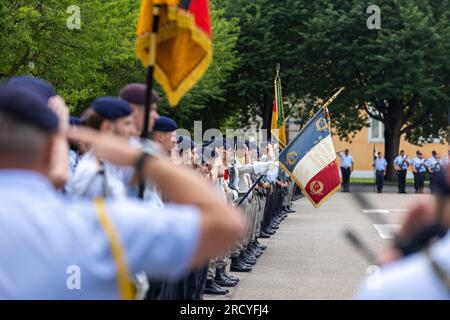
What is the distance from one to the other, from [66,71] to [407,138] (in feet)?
99.0

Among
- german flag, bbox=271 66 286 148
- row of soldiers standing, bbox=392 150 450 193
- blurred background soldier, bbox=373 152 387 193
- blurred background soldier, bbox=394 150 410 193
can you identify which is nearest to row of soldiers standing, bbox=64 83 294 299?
german flag, bbox=271 66 286 148

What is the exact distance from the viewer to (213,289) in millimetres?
11039

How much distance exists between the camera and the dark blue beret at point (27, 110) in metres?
2.32

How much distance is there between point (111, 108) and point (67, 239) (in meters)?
2.88

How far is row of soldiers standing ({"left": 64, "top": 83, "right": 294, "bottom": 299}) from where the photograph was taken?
5074 millimetres

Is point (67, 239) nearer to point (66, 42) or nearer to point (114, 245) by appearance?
point (114, 245)

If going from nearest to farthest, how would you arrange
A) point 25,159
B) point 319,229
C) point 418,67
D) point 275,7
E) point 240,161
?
point 25,159 → point 240,161 → point 319,229 → point 418,67 → point 275,7

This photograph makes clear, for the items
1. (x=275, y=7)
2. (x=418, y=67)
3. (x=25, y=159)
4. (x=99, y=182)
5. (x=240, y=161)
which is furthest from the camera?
(x=275, y=7)

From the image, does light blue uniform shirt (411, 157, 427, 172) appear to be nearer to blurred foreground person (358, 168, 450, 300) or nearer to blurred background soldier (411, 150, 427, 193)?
blurred background soldier (411, 150, 427, 193)

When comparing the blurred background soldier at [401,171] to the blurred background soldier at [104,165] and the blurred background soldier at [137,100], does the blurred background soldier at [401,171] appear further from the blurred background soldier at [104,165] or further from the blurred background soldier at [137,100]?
the blurred background soldier at [104,165]

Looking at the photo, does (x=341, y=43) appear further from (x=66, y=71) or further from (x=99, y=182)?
(x=99, y=182)

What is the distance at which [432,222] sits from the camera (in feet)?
8.33

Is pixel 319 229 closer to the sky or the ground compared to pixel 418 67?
closer to the ground

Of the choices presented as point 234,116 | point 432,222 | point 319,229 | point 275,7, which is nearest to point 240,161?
point 319,229
